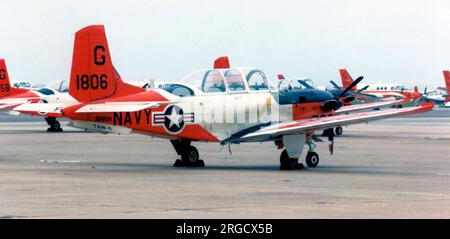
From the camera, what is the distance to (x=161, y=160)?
83.4ft

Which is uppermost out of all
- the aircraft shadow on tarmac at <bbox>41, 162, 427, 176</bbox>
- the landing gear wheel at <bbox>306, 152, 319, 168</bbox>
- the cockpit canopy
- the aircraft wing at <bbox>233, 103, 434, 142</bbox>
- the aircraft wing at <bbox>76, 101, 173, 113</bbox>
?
the cockpit canopy

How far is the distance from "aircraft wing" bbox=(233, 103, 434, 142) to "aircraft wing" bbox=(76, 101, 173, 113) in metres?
2.19

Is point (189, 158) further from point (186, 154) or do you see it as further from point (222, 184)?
point (222, 184)

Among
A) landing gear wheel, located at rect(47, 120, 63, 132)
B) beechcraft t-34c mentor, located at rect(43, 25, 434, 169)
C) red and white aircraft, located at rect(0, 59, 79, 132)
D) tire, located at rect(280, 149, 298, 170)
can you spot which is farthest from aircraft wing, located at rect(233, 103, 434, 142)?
landing gear wheel, located at rect(47, 120, 63, 132)

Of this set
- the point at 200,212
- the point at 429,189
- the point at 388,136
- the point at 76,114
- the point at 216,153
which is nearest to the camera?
the point at 200,212

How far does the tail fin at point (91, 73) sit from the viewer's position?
2175cm

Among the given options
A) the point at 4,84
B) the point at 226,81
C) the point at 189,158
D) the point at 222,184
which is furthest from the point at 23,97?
the point at 222,184

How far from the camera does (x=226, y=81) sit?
2230 cm

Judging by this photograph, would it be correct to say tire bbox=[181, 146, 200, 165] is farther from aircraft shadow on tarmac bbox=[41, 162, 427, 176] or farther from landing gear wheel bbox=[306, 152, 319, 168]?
landing gear wheel bbox=[306, 152, 319, 168]

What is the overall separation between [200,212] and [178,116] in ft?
26.2

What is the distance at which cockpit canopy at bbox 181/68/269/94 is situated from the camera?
2230cm

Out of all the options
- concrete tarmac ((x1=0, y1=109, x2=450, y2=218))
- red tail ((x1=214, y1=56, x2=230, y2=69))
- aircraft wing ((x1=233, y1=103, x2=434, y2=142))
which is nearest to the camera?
concrete tarmac ((x1=0, y1=109, x2=450, y2=218))
